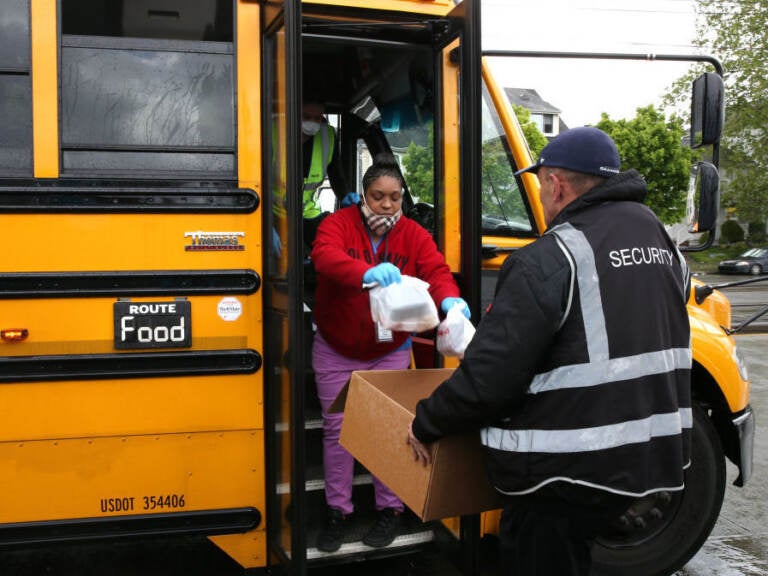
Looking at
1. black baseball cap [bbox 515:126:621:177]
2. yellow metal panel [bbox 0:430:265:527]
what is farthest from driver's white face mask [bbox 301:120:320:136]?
black baseball cap [bbox 515:126:621:177]

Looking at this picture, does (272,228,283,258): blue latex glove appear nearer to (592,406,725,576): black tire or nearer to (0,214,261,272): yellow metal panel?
(0,214,261,272): yellow metal panel

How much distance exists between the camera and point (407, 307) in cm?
247

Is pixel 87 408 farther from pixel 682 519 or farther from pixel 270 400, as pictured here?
pixel 682 519

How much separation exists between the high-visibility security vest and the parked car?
2895 centimetres

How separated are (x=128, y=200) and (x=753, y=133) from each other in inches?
1088

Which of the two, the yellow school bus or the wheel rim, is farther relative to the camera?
the wheel rim

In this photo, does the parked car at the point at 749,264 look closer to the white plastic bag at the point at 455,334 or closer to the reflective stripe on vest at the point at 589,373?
the white plastic bag at the point at 455,334

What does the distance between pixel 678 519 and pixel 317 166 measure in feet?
8.47

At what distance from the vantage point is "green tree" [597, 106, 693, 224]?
3478 centimetres

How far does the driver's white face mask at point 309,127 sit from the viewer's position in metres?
3.85

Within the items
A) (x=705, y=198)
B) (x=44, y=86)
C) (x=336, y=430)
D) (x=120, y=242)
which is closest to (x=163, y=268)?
(x=120, y=242)

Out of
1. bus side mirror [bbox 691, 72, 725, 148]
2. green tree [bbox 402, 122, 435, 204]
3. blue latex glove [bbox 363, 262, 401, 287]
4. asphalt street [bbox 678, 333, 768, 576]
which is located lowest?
asphalt street [bbox 678, 333, 768, 576]

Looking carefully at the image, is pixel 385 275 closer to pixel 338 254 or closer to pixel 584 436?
pixel 338 254

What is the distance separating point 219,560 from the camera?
11.8 feet
